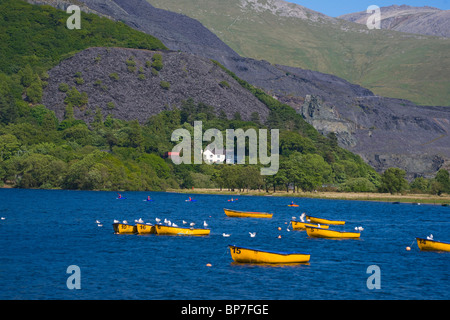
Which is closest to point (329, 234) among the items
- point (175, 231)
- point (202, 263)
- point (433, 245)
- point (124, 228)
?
point (433, 245)

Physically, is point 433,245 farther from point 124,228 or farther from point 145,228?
point 124,228

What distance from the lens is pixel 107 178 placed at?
626ft

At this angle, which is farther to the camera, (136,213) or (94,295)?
(136,213)

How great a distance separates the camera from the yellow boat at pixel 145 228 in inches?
3324

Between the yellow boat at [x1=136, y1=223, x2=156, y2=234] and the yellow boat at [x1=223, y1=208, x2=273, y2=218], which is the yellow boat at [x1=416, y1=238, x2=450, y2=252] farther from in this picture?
the yellow boat at [x1=223, y1=208, x2=273, y2=218]

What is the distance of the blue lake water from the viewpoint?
174ft

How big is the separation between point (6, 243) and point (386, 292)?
4277 cm

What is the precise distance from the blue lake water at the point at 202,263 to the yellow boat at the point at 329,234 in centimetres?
115

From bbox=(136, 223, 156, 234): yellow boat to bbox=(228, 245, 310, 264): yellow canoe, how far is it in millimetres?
22809

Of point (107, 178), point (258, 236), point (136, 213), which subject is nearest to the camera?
point (258, 236)

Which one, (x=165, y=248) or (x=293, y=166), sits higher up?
(x=293, y=166)
